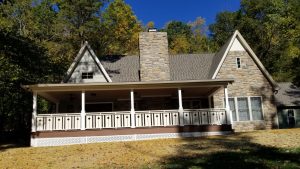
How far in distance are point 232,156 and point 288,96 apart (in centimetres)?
1906

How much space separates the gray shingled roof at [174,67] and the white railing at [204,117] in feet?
17.8

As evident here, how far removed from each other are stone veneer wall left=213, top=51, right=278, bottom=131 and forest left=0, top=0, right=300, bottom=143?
22.8ft

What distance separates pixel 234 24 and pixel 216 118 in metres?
35.1

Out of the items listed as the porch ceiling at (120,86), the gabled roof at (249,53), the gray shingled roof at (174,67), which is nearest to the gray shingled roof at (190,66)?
the gray shingled roof at (174,67)

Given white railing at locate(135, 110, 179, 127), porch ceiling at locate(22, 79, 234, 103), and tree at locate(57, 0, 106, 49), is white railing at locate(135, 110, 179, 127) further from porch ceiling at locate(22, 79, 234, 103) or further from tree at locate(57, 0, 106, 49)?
tree at locate(57, 0, 106, 49)

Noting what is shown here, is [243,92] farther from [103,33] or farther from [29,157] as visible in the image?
[103,33]

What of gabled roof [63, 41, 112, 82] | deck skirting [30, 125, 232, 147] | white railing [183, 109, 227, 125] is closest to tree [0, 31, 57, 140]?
gabled roof [63, 41, 112, 82]

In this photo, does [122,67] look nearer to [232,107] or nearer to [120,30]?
[232,107]

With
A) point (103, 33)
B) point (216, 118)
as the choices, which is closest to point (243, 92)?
point (216, 118)

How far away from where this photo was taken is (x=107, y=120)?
19234 millimetres

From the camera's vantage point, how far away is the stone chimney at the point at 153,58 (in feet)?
77.9

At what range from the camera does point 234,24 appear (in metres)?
51.8

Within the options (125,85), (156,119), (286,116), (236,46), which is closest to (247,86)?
(236,46)

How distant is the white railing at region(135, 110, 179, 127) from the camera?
19359 millimetres
